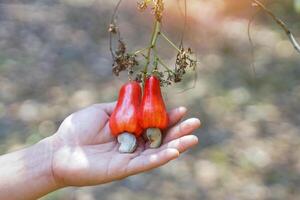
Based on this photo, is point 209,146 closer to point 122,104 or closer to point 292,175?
point 292,175

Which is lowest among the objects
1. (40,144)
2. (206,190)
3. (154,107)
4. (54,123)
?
(206,190)

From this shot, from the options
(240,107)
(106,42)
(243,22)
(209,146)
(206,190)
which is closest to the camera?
(206,190)

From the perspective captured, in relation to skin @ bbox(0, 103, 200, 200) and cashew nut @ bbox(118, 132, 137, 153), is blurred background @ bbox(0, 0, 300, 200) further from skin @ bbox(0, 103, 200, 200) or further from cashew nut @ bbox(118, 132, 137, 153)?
cashew nut @ bbox(118, 132, 137, 153)

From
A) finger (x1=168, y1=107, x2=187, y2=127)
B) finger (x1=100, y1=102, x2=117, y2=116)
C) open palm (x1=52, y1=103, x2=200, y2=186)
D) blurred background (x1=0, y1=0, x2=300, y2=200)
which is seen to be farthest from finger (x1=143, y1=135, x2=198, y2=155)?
blurred background (x1=0, y1=0, x2=300, y2=200)

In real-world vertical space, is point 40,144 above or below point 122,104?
below

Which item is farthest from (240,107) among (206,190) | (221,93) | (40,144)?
(40,144)

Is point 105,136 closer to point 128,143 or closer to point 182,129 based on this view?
point 128,143

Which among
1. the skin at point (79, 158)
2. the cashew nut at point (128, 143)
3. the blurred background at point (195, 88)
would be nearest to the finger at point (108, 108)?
the skin at point (79, 158)

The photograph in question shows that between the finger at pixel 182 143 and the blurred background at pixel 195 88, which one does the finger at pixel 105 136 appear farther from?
the blurred background at pixel 195 88
